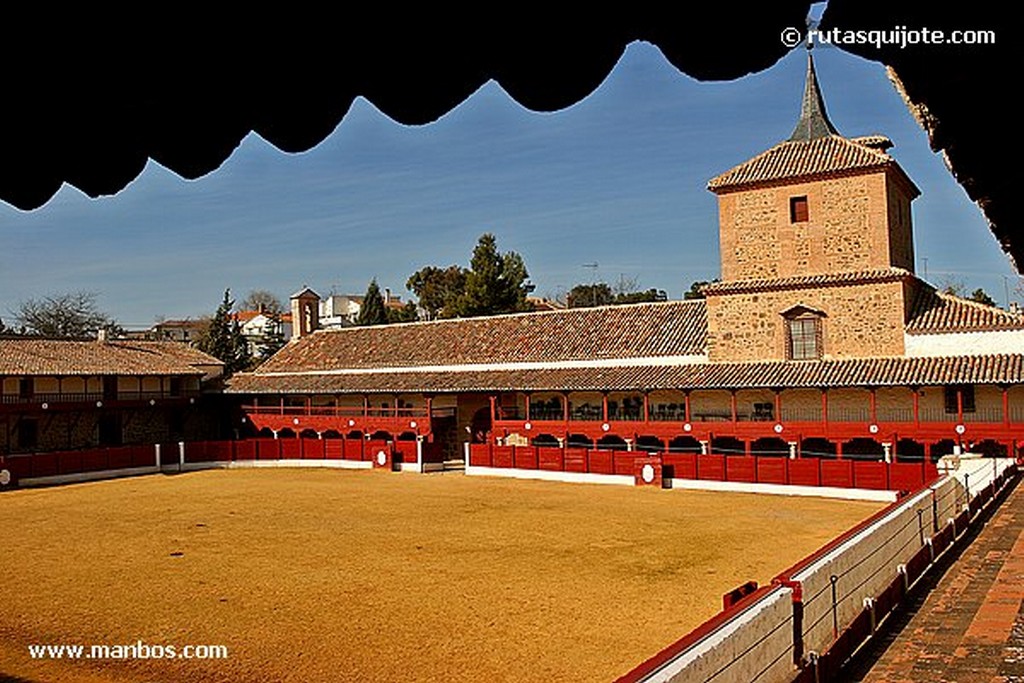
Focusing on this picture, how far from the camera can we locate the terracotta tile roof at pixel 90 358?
33.9 meters

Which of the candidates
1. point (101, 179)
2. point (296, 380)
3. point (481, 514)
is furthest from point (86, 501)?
point (101, 179)

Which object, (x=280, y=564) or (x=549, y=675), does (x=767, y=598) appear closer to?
(x=549, y=675)

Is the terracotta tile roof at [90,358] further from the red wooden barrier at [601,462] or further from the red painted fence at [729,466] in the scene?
the red wooden barrier at [601,462]

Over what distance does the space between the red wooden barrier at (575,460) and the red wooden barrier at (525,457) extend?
1.24 meters

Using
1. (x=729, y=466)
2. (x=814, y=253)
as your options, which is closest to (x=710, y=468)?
(x=729, y=466)

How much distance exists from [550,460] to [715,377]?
5.57 m

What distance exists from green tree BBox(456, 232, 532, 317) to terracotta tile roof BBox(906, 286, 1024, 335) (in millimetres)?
31831

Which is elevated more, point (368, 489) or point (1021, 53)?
point (1021, 53)

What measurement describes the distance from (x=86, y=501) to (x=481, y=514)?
11.3 metres

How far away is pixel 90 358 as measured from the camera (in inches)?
1444

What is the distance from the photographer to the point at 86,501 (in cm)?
2455

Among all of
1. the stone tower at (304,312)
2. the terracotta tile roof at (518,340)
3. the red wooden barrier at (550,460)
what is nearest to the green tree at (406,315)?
the stone tower at (304,312)

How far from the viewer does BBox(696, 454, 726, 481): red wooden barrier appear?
24.5 metres

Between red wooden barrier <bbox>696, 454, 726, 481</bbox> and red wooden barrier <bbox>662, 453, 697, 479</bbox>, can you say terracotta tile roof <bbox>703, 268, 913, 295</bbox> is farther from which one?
red wooden barrier <bbox>696, 454, 726, 481</bbox>
